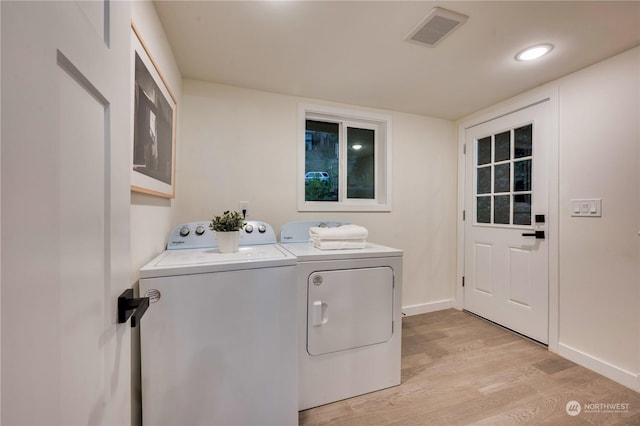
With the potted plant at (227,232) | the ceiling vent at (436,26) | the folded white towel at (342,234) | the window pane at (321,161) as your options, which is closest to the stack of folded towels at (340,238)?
the folded white towel at (342,234)

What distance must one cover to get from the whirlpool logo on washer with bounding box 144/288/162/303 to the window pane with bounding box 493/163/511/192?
2.85m

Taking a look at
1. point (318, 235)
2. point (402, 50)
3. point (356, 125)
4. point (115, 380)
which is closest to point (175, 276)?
point (115, 380)

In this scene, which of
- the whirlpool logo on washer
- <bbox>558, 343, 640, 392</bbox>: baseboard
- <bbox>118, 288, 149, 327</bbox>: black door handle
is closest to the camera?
<bbox>118, 288, 149, 327</bbox>: black door handle

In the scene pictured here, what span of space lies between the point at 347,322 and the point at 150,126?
150 centimetres

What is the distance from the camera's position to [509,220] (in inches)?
95.5

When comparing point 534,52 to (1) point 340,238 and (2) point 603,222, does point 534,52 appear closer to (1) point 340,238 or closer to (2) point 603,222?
(2) point 603,222

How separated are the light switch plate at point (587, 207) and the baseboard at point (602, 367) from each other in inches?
40.0

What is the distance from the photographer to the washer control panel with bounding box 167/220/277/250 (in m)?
1.68

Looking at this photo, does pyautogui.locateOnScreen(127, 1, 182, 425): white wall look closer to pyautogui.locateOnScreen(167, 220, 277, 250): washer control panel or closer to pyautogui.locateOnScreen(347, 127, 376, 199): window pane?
pyautogui.locateOnScreen(167, 220, 277, 250): washer control panel

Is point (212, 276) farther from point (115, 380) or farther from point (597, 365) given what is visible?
point (597, 365)

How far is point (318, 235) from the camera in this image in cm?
179

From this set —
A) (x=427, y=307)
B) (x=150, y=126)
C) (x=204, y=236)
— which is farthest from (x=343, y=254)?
(x=427, y=307)

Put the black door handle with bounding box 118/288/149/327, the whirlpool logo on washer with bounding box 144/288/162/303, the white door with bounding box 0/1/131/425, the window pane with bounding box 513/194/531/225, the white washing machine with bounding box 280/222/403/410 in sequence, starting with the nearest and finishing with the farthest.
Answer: the white door with bounding box 0/1/131/425 → the black door handle with bounding box 118/288/149/327 → the whirlpool logo on washer with bounding box 144/288/162/303 → the white washing machine with bounding box 280/222/403/410 → the window pane with bounding box 513/194/531/225

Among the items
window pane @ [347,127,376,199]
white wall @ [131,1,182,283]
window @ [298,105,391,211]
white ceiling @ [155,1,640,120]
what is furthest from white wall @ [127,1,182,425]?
window pane @ [347,127,376,199]
